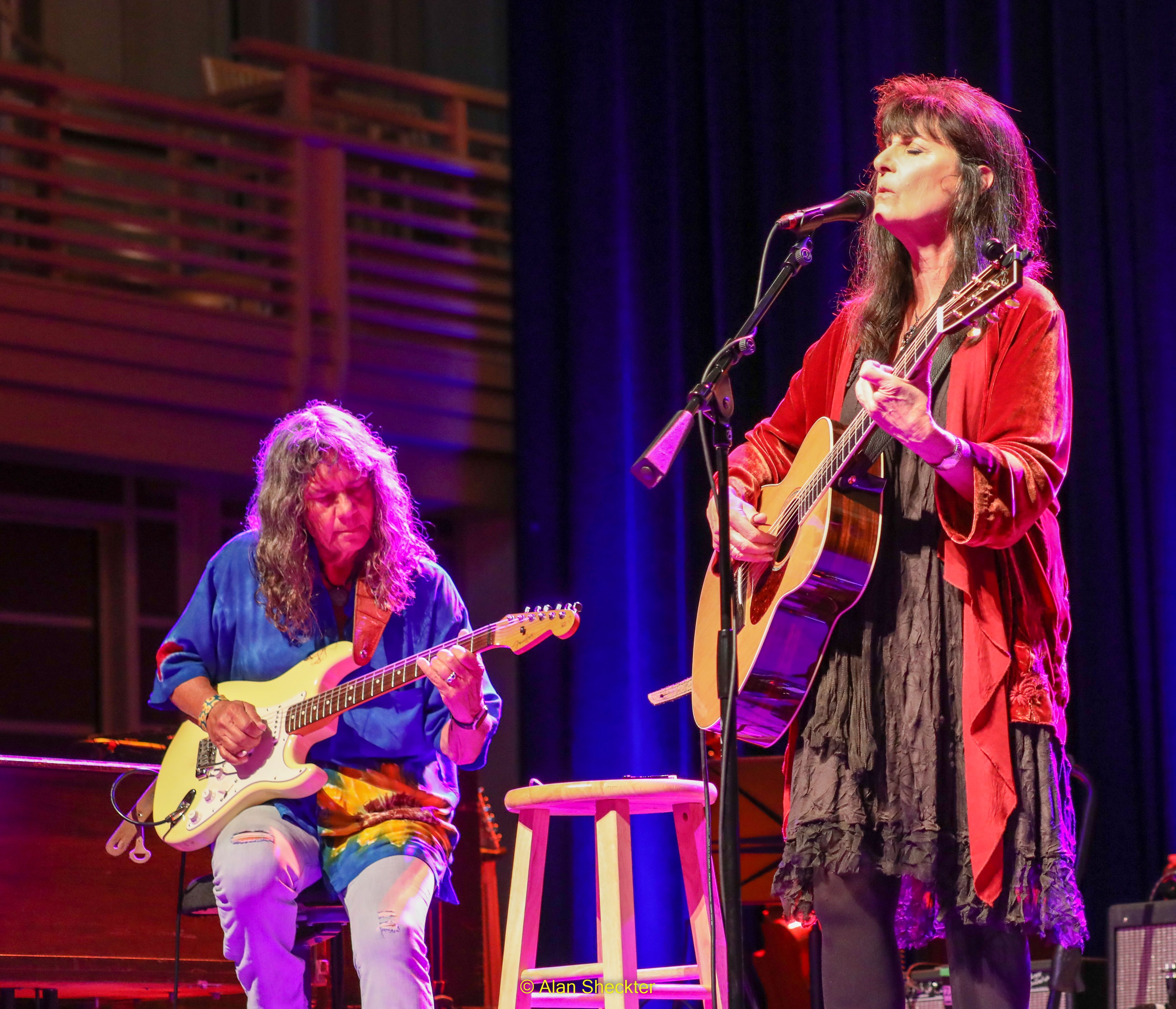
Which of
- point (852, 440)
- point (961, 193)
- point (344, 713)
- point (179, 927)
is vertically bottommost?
point (179, 927)

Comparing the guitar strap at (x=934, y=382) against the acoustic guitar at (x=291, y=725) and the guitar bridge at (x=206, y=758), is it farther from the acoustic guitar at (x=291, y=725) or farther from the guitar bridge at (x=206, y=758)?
the guitar bridge at (x=206, y=758)

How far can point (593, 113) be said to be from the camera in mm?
6598

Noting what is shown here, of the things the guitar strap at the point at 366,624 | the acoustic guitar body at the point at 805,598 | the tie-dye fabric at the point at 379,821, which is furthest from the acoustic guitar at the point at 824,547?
the guitar strap at the point at 366,624

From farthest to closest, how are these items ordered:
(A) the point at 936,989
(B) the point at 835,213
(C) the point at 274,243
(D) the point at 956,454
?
(C) the point at 274,243 < (A) the point at 936,989 < (B) the point at 835,213 < (D) the point at 956,454

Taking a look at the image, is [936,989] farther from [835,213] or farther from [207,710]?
[835,213]

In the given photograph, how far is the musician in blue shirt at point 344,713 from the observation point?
304 cm

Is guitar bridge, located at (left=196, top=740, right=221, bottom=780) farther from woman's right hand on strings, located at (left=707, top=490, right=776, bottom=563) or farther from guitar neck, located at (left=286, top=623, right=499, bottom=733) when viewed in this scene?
woman's right hand on strings, located at (left=707, top=490, right=776, bottom=563)

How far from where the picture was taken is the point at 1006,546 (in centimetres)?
226

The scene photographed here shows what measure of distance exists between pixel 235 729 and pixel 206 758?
154mm

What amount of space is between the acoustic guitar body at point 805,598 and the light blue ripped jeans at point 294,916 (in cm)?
81

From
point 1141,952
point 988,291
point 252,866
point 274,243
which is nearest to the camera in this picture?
point 988,291

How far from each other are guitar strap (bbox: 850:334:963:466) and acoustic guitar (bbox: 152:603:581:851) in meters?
0.89

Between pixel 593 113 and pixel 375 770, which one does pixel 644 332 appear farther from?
pixel 375 770

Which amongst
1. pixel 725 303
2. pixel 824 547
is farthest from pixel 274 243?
pixel 824 547
